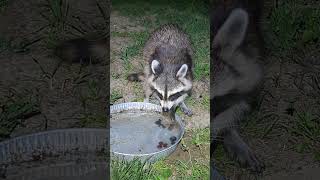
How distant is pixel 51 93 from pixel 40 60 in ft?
2.08

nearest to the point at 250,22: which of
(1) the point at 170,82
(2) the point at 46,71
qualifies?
(1) the point at 170,82

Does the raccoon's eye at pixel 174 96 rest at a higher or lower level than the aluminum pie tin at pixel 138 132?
higher

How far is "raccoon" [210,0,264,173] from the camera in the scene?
15.6ft

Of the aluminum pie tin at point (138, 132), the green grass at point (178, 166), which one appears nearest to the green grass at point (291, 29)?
the green grass at point (178, 166)

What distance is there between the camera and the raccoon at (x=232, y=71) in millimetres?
4742

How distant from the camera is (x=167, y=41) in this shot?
5809 mm

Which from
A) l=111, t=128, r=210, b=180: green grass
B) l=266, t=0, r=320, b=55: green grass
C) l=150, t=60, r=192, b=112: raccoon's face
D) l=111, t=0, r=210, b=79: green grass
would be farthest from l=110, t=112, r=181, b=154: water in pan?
l=266, t=0, r=320, b=55: green grass

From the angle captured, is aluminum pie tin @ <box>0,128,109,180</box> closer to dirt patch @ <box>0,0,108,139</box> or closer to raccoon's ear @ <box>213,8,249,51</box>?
dirt patch @ <box>0,0,108,139</box>

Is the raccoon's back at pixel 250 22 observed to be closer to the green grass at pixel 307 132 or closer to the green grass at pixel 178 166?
the green grass at pixel 307 132

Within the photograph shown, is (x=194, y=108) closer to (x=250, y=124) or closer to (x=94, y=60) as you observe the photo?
(x=250, y=124)

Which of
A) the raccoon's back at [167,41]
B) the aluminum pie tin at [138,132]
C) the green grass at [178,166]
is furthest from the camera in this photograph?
the raccoon's back at [167,41]

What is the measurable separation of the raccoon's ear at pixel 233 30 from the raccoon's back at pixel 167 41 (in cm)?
53

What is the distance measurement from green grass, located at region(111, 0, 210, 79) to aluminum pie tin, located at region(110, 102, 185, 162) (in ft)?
3.75

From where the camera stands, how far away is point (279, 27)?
627 centimetres
